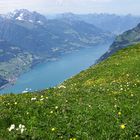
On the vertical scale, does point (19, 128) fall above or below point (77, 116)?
above

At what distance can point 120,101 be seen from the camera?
1927 cm

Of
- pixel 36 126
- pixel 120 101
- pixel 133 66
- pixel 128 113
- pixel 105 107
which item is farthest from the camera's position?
pixel 133 66

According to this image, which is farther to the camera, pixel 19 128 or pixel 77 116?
pixel 77 116

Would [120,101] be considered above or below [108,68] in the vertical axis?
above

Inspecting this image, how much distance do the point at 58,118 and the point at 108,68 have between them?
3021 centimetres

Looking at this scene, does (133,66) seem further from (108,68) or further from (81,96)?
(81,96)

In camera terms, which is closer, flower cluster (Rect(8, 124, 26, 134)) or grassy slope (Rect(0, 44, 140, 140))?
grassy slope (Rect(0, 44, 140, 140))

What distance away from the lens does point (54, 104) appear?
18.5 metres

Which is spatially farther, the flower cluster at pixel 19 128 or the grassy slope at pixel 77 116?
the flower cluster at pixel 19 128

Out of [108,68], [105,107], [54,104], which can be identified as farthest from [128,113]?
[108,68]

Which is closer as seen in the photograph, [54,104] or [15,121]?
[15,121]

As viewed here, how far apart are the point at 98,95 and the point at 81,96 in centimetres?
98

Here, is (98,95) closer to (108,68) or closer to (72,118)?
(72,118)

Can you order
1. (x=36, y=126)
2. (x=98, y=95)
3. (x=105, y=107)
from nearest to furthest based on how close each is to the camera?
(x=36, y=126), (x=105, y=107), (x=98, y=95)
